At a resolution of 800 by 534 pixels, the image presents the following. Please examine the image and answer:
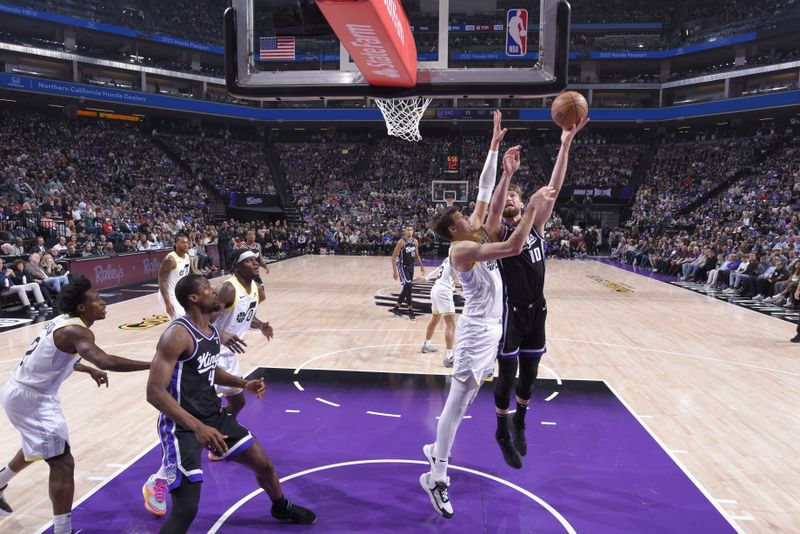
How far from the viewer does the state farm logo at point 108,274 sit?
44.8 feet

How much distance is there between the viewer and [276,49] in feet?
22.9

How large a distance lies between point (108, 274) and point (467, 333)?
12.8m

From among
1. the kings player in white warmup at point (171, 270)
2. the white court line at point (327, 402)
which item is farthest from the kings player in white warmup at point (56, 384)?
the kings player in white warmup at point (171, 270)

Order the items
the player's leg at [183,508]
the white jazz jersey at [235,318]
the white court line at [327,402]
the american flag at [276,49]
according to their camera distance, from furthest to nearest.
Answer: the american flag at [276,49], the white court line at [327,402], the white jazz jersey at [235,318], the player's leg at [183,508]

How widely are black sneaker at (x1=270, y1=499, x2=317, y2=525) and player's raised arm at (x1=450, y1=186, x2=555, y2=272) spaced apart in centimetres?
183

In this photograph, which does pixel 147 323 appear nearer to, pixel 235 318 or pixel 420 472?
pixel 235 318

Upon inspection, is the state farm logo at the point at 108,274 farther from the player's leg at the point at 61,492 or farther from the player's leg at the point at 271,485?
the player's leg at the point at 271,485

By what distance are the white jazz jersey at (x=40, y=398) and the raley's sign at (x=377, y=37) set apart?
3140mm

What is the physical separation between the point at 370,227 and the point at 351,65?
2193cm

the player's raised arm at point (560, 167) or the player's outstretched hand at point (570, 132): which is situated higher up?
the player's outstretched hand at point (570, 132)

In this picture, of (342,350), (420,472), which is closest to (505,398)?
(420,472)

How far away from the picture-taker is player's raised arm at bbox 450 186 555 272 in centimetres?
317

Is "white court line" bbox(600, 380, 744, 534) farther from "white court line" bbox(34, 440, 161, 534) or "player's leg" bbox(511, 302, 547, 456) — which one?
"white court line" bbox(34, 440, 161, 534)

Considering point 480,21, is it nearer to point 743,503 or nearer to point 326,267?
point 743,503
